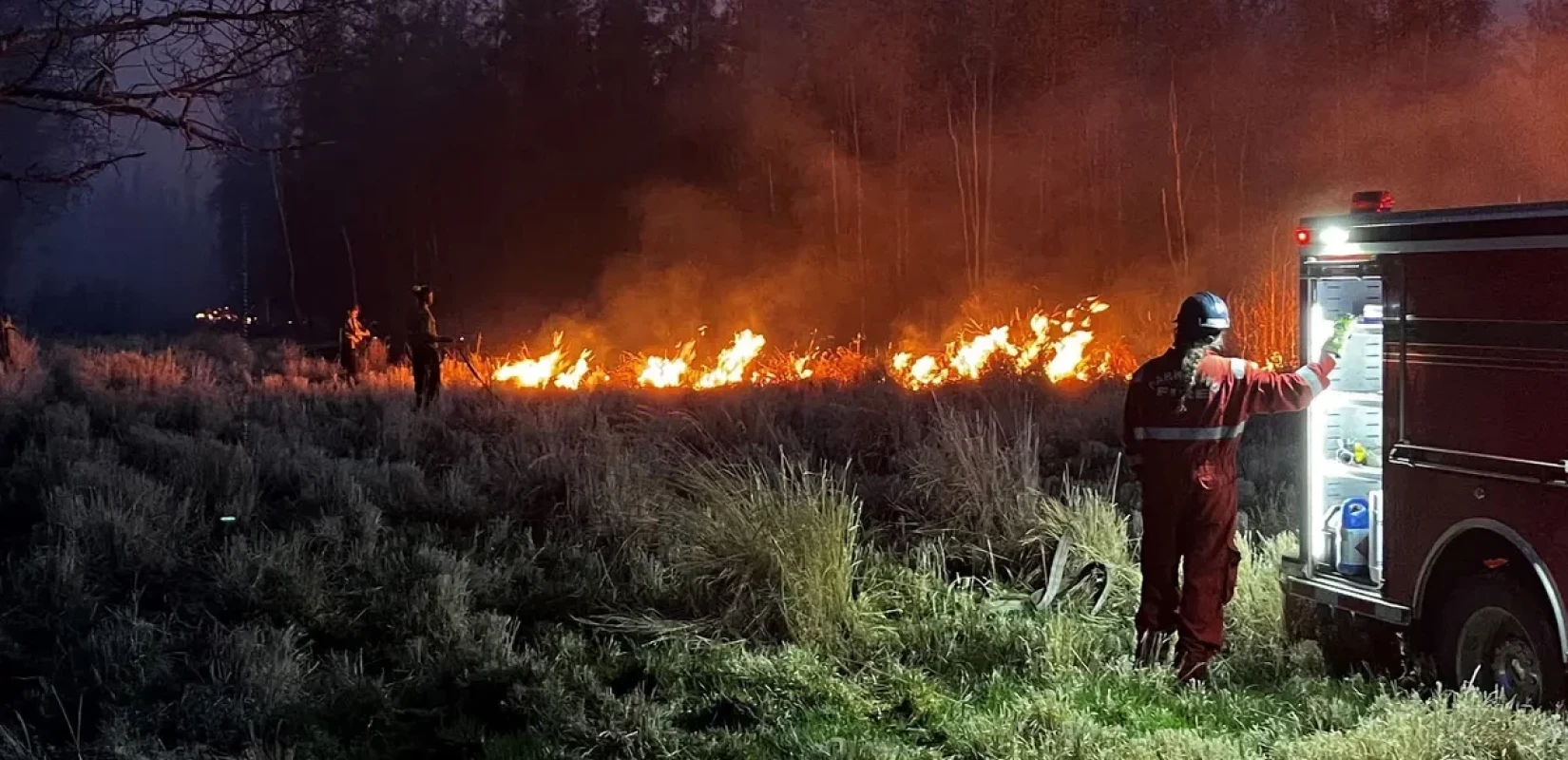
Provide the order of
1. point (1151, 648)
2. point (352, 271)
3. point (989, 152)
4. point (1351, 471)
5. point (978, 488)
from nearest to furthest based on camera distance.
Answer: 1. point (1351, 471)
2. point (1151, 648)
3. point (978, 488)
4. point (989, 152)
5. point (352, 271)

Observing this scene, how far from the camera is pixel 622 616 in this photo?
7.64 m

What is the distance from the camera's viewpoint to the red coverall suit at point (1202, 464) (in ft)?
20.5

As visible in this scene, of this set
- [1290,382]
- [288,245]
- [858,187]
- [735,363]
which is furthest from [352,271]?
[1290,382]

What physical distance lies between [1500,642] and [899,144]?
102 ft

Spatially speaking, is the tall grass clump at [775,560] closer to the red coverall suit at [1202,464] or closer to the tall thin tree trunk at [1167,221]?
the red coverall suit at [1202,464]

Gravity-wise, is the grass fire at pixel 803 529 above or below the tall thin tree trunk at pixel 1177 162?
below

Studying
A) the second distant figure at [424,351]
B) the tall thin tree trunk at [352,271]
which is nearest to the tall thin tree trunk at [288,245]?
the tall thin tree trunk at [352,271]

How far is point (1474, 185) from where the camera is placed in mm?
26375

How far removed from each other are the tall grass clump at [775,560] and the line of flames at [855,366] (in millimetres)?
9949

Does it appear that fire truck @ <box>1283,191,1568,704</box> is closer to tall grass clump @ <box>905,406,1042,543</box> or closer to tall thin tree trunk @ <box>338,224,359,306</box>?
tall grass clump @ <box>905,406,1042,543</box>

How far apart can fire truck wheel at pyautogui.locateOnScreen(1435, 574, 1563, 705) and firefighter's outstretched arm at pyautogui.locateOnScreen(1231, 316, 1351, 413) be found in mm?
987

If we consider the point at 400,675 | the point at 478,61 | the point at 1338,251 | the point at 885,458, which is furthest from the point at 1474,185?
the point at 478,61

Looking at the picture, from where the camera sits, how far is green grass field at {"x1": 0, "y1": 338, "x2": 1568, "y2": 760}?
18.7 feet

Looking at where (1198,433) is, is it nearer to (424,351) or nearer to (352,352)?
(424,351)
